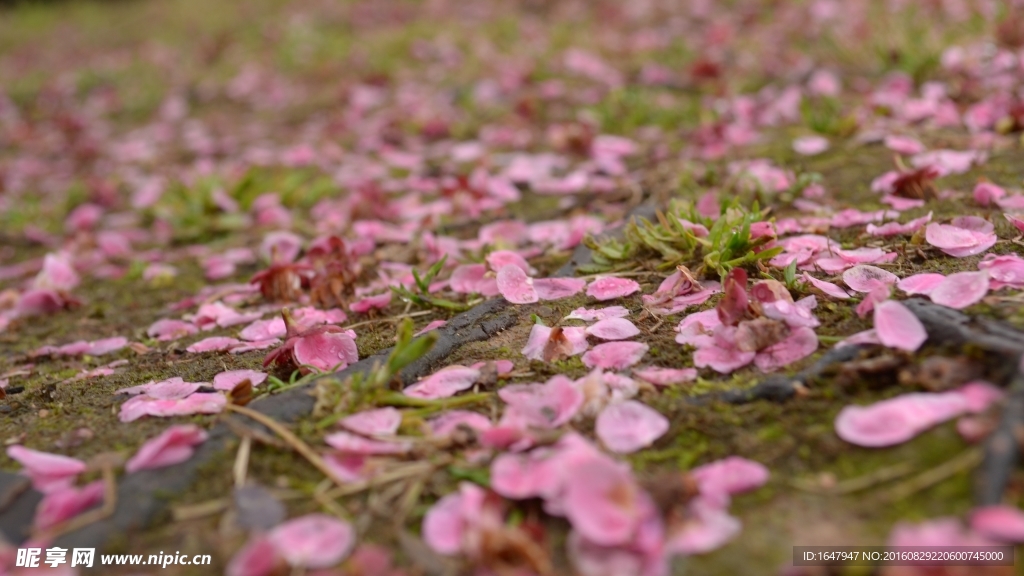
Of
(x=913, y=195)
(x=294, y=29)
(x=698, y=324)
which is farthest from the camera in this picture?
(x=294, y=29)

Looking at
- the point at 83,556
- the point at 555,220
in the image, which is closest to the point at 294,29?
the point at 555,220

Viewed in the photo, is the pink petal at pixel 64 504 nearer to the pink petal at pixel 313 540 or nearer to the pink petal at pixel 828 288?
the pink petal at pixel 313 540

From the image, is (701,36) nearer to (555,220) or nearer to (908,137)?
(908,137)

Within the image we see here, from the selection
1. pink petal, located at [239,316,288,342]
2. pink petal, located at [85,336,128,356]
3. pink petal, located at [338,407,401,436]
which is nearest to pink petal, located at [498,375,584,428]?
pink petal, located at [338,407,401,436]

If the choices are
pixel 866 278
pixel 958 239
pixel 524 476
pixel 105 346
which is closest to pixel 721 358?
pixel 866 278

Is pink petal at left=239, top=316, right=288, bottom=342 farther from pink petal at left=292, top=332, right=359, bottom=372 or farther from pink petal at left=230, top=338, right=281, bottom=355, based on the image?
pink petal at left=292, top=332, right=359, bottom=372
